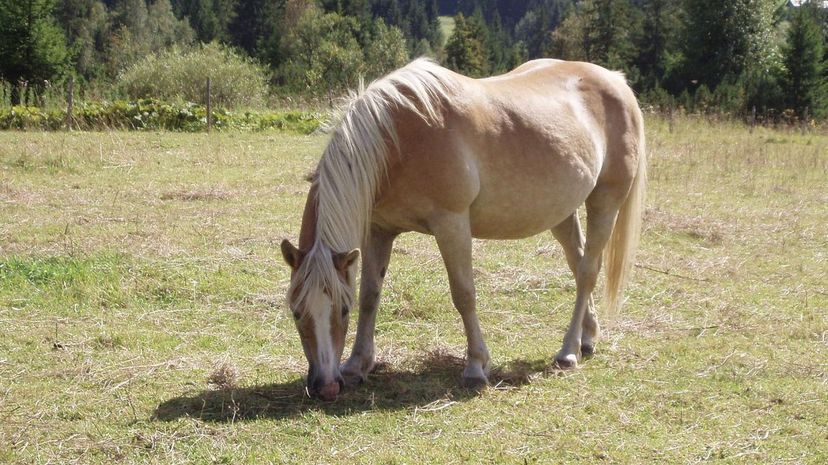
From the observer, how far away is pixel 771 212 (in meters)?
9.63

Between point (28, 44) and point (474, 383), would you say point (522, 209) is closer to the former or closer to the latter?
point (474, 383)

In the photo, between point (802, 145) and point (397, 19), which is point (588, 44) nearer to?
point (802, 145)

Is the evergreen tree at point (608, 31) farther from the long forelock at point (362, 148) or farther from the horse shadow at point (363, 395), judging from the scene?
the long forelock at point (362, 148)

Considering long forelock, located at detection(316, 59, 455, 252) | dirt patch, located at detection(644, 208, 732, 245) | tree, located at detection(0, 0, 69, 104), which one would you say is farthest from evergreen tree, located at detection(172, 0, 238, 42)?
long forelock, located at detection(316, 59, 455, 252)

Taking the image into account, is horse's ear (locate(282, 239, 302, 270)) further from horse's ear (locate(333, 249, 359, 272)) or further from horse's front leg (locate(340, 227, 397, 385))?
horse's front leg (locate(340, 227, 397, 385))

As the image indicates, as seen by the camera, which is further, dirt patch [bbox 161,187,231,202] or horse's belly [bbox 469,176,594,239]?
dirt patch [bbox 161,187,231,202]

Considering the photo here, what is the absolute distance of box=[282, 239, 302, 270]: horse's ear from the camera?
3688 millimetres

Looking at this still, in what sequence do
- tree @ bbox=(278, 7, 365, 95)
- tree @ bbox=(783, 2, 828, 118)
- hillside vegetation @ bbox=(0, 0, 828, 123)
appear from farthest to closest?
tree @ bbox=(278, 7, 365, 95)
tree @ bbox=(783, 2, 828, 118)
hillside vegetation @ bbox=(0, 0, 828, 123)

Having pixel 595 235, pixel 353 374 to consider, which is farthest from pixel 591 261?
pixel 353 374

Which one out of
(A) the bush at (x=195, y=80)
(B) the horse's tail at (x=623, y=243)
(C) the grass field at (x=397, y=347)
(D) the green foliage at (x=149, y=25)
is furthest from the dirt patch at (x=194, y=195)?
(D) the green foliage at (x=149, y=25)

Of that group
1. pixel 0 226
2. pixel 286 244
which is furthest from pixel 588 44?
pixel 286 244

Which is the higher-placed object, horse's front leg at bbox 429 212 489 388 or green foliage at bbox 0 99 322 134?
horse's front leg at bbox 429 212 489 388

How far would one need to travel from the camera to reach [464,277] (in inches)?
167

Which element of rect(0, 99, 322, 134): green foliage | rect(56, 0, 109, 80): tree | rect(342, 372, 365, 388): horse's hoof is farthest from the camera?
rect(56, 0, 109, 80): tree
